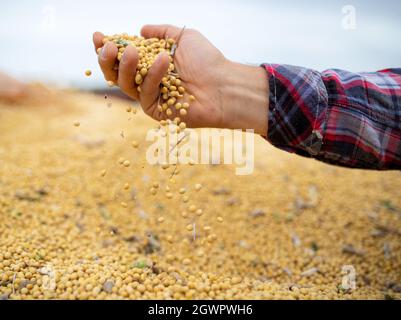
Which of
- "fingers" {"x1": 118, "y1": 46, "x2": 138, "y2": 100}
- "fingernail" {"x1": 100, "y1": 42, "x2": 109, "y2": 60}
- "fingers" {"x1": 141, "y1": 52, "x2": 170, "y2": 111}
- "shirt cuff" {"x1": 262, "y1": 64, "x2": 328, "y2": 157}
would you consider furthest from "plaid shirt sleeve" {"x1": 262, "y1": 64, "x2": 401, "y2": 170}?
"fingernail" {"x1": 100, "y1": 42, "x2": 109, "y2": 60}

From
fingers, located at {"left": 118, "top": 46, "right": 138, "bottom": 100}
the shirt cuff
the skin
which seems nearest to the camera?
fingers, located at {"left": 118, "top": 46, "right": 138, "bottom": 100}

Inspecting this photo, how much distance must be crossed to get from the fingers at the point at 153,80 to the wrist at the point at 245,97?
40 cm

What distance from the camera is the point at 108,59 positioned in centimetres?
206

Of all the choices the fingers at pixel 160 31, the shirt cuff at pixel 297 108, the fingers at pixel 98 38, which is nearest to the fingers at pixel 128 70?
the fingers at pixel 98 38

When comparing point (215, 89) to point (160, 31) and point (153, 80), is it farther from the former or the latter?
point (160, 31)

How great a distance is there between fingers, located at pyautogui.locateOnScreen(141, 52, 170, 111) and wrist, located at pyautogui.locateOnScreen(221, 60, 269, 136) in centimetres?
40

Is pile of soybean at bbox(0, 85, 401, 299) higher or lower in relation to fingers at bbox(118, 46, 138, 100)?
lower

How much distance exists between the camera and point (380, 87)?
2.24 meters

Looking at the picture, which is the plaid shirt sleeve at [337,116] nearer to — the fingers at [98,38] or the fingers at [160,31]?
the fingers at [160,31]

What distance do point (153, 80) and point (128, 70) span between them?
135 mm

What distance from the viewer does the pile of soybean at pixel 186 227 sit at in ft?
6.45

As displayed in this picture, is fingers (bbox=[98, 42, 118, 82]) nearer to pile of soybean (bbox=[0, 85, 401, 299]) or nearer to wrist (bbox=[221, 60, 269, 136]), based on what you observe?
pile of soybean (bbox=[0, 85, 401, 299])

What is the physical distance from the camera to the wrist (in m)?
2.28
